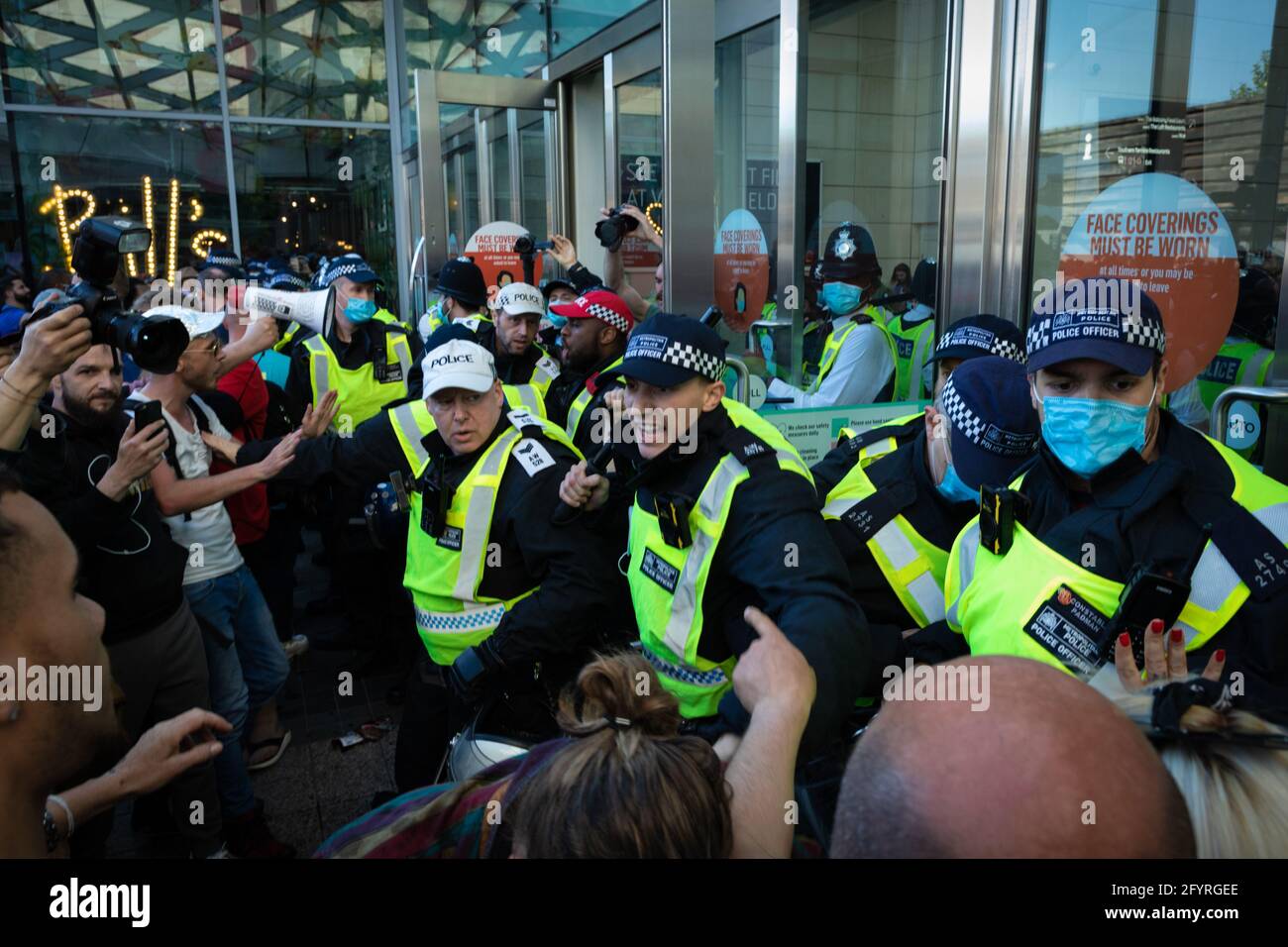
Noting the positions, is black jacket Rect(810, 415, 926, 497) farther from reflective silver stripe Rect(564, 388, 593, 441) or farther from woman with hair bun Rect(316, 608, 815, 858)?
reflective silver stripe Rect(564, 388, 593, 441)

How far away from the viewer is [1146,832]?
75 cm

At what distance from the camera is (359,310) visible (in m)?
4.82

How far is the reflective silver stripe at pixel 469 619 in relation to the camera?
277 cm

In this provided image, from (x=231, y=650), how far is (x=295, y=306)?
6.30 feet

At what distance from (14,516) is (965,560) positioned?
→ 5.72 ft

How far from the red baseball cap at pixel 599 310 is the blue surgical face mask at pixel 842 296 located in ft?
3.60

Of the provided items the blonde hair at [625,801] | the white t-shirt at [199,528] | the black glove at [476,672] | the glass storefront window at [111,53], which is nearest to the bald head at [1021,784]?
the blonde hair at [625,801]

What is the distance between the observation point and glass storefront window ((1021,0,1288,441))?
2.58 metres

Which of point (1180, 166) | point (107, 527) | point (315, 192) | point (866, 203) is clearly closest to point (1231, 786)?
point (1180, 166)

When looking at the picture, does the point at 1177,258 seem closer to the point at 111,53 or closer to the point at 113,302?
the point at 113,302

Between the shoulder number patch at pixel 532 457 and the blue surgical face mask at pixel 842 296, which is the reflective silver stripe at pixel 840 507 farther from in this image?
the blue surgical face mask at pixel 842 296

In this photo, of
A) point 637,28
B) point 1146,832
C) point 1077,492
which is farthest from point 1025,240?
point 637,28

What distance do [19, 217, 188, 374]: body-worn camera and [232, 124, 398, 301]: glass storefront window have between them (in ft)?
28.8
